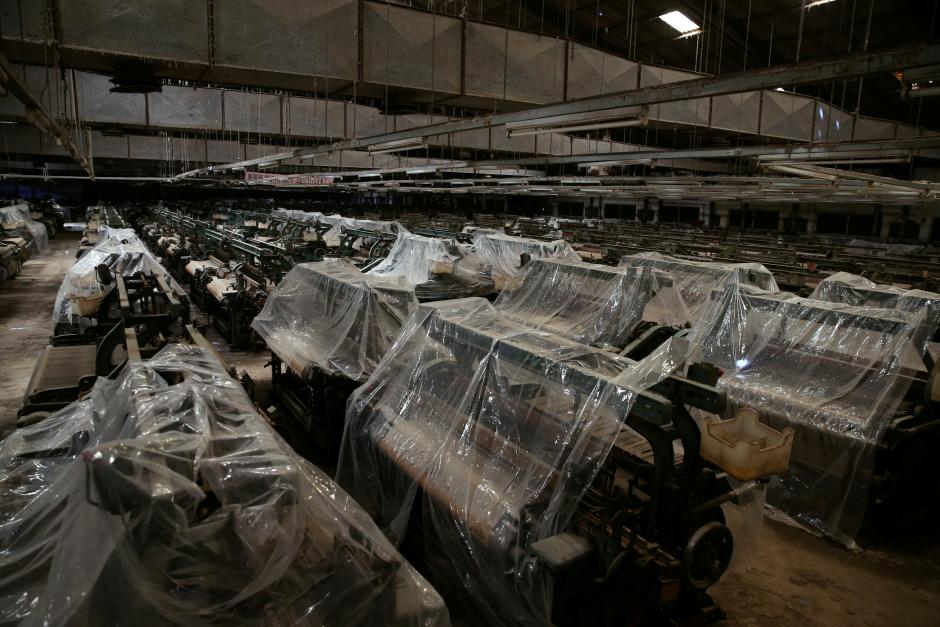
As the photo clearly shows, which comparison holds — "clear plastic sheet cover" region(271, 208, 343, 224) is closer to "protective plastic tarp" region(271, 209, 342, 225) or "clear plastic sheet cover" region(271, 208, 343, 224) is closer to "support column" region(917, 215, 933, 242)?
"protective plastic tarp" region(271, 209, 342, 225)

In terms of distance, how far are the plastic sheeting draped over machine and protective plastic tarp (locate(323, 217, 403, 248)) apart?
9.47 meters

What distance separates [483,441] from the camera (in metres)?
3.61

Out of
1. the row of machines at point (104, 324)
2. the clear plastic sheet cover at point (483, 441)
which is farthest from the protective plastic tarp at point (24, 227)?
the clear plastic sheet cover at point (483, 441)

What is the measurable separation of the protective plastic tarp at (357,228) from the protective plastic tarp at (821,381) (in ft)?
29.3

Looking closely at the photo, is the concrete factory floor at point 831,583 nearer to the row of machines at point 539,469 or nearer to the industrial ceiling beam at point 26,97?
the row of machines at point 539,469

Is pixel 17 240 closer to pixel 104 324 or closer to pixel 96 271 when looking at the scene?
pixel 96 271

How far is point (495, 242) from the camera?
12172 millimetres

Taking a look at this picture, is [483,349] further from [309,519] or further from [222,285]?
[222,285]

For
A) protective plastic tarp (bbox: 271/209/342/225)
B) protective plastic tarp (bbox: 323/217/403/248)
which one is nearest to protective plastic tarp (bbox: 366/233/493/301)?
protective plastic tarp (bbox: 323/217/403/248)

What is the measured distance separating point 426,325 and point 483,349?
73 centimetres

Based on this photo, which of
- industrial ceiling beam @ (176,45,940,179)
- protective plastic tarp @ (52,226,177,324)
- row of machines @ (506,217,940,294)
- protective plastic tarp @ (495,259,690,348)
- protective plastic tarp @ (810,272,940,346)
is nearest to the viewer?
industrial ceiling beam @ (176,45,940,179)

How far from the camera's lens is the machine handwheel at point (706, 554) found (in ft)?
9.39

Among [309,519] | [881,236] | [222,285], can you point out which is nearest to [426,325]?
[309,519]

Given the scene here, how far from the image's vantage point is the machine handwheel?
113 inches
